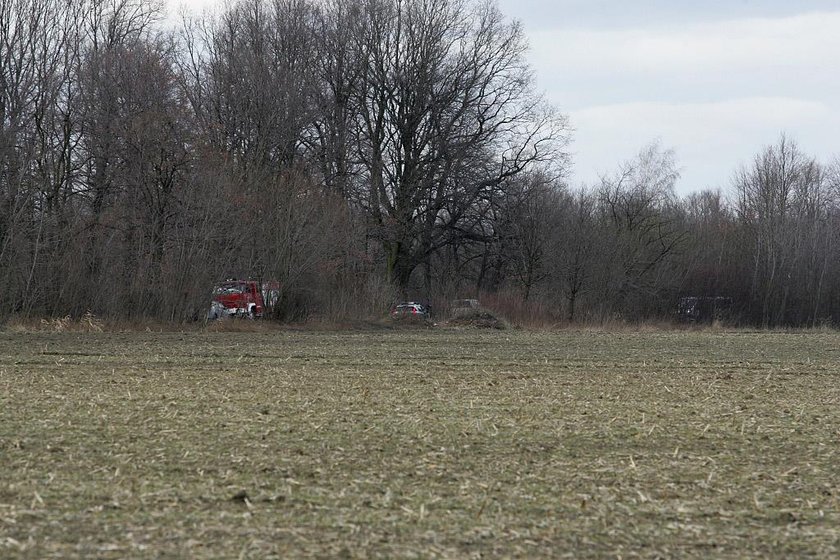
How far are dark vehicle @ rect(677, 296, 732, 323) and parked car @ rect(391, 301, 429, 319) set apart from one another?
519 inches

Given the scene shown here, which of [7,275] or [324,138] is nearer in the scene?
[7,275]

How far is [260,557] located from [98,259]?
2577 centimetres

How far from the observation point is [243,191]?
3219 cm

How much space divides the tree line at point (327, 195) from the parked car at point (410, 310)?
21.7 inches

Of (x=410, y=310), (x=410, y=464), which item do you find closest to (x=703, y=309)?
(x=410, y=310)

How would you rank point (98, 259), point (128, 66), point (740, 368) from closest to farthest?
point (740, 368)
point (98, 259)
point (128, 66)

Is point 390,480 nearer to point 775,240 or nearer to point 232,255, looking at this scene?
point 232,255

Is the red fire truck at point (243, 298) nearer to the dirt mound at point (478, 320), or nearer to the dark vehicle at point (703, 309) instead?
the dirt mound at point (478, 320)

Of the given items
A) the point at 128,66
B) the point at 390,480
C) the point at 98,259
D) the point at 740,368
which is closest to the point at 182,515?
the point at 390,480

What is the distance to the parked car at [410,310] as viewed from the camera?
3591cm

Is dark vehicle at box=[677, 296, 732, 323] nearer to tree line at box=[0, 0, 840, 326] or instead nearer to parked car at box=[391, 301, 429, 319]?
tree line at box=[0, 0, 840, 326]

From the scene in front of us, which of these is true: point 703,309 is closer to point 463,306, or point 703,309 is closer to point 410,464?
point 463,306

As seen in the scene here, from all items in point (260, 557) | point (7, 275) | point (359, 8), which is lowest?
point (260, 557)

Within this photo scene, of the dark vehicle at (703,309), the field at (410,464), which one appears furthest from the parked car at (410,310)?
the field at (410,464)
